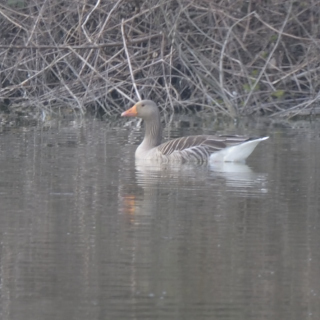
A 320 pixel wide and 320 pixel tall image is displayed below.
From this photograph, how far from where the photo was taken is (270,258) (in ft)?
21.1

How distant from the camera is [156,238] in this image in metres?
6.91

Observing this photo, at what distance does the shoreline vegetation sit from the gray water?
6.79 m

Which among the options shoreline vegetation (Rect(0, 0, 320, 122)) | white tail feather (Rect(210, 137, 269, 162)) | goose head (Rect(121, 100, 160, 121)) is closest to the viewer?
white tail feather (Rect(210, 137, 269, 162))

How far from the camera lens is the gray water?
5.45 m

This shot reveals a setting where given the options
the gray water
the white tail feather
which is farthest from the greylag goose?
the gray water

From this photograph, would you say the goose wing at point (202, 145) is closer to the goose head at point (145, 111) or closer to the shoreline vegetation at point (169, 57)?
the goose head at point (145, 111)

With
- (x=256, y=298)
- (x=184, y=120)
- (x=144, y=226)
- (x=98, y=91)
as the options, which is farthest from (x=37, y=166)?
(x=98, y=91)

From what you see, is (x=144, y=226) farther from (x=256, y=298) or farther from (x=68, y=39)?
(x=68, y=39)

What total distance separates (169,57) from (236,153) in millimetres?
7233

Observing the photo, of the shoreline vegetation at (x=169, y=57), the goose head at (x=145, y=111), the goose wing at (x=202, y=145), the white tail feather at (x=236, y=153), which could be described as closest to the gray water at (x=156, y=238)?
the white tail feather at (x=236, y=153)

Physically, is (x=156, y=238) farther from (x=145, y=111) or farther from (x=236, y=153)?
(x=145, y=111)

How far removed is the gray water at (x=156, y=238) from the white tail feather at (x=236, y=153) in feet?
0.72

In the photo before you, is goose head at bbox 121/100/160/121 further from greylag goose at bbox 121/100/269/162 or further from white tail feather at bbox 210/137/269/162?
white tail feather at bbox 210/137/269/162

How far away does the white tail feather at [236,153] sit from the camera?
11.4 metres
